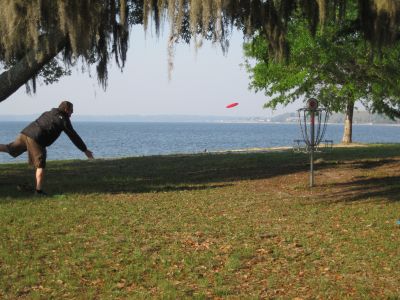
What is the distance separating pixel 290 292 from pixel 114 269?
1.80 m

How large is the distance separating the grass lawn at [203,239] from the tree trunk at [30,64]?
1.96m

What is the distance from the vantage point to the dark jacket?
984cm

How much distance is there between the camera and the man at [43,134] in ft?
32.3

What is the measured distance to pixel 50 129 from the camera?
9930mm

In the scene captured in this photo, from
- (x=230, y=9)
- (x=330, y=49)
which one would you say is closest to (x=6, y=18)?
(x=230, y=9)

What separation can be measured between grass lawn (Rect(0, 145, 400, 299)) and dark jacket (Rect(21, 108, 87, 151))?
1.03 metres

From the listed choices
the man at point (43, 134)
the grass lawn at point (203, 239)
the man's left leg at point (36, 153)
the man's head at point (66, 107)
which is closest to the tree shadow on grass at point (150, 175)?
the grass lawn at point (203, 239)

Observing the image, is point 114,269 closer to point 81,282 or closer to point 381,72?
point 81,282

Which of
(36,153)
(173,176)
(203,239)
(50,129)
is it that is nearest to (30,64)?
(50,129)

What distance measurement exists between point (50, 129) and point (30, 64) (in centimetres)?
138

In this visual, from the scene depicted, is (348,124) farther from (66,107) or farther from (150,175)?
(66,107)

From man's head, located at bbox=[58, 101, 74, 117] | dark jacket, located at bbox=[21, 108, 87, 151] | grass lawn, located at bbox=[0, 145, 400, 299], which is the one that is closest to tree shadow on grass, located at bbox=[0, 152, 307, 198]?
grass lawn, located at bbox=[0, 145, 400, 299]

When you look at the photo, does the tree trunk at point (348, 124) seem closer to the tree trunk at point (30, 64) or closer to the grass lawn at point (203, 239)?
the grass lawn at point (203, 239)

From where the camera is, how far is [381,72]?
717 inches
